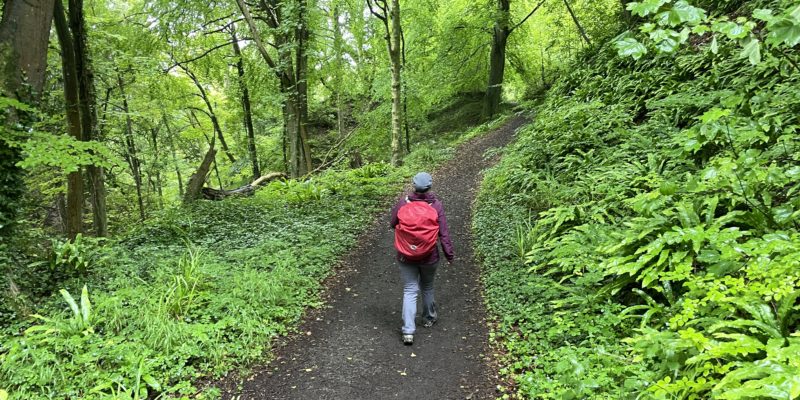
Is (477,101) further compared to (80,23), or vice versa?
(477,101)

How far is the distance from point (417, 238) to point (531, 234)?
2.71m

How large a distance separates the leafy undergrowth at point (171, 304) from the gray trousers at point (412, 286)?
151 centimetres

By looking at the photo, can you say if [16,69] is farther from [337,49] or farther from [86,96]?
[337,49]

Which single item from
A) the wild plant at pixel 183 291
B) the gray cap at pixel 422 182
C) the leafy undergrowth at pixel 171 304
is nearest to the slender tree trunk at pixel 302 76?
the leafy undergrowth at pixel 171 304

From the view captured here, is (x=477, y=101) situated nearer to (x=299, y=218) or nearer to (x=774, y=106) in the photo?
(x=299, y=218)

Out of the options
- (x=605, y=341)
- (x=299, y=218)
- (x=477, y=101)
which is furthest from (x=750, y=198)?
(x=477, y=101)

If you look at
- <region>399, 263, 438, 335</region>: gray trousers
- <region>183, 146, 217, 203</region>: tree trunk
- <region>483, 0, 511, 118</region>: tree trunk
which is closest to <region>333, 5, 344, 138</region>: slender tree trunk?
<region>183, 146, 217, 203</region>: tree trunk

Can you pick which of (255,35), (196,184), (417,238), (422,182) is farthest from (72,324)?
(255,35)

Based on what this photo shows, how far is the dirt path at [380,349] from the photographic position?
13.8ft

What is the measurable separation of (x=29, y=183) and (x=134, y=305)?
32.8ft

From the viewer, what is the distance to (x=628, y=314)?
13.8 feet

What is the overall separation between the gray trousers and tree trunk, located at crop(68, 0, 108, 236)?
8163 mm

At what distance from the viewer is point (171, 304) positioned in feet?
16.6

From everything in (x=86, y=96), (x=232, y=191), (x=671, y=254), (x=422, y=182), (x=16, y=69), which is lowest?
(x=671, y=254)
